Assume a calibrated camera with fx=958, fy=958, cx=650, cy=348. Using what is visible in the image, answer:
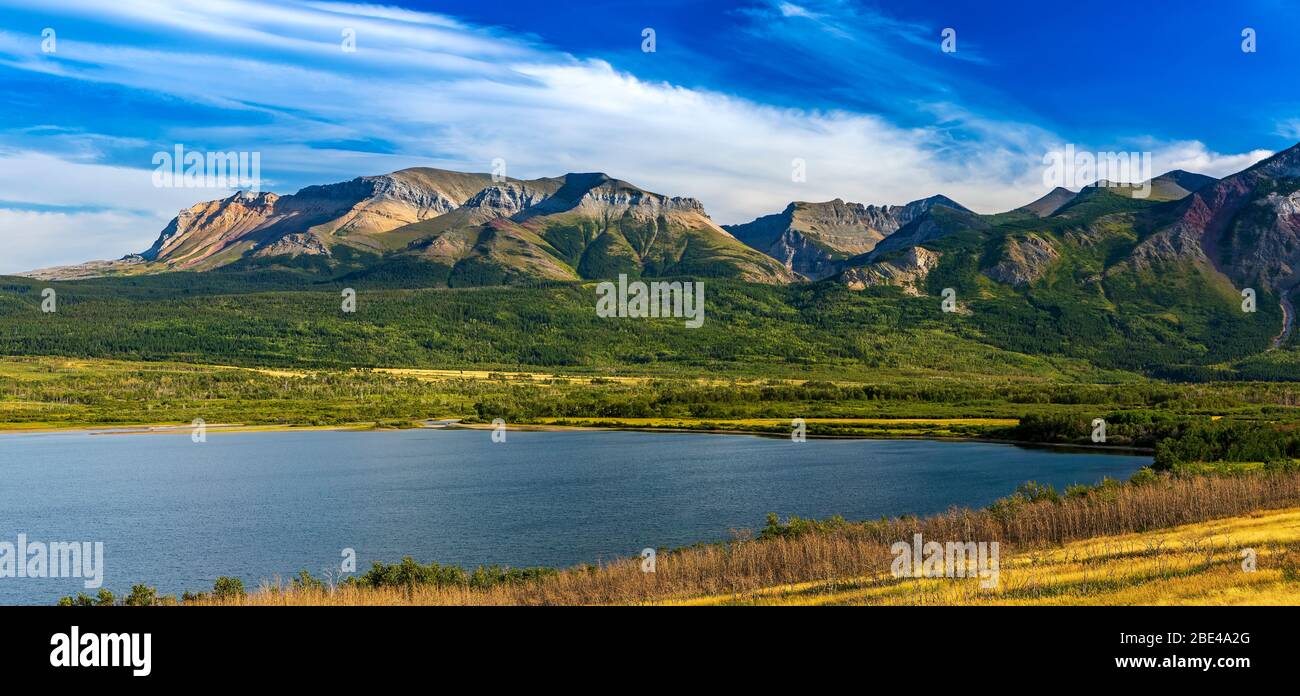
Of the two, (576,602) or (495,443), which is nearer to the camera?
(576,602)

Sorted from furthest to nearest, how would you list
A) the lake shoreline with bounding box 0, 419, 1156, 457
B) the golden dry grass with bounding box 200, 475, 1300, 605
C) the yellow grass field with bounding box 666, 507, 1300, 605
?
the lake shoreline with bounding box 0, 419, 1156, 457
the golden dry grass with bounding box 200, 475, 1300, 605
the yellow grass field with bounding box 666, 507, 1300, 605

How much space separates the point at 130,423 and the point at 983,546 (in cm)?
17106

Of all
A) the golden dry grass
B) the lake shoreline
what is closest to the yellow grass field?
the golden dry grass

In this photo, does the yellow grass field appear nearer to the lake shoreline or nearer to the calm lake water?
the calm lake water

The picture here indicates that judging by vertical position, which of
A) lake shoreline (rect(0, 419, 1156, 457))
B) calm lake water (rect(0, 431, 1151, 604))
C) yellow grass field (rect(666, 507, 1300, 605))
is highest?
yellow grass field (rect(666, 507, 1300, 605))

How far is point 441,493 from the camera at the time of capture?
98562 mm

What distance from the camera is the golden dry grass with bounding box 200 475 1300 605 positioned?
111ft

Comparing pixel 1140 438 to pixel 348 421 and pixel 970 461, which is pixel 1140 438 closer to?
pixel 970 461

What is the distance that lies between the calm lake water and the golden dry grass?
16.3 m

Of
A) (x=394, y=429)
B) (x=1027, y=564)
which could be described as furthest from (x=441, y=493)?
(x=394, y=429)

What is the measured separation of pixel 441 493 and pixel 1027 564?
67452mm
